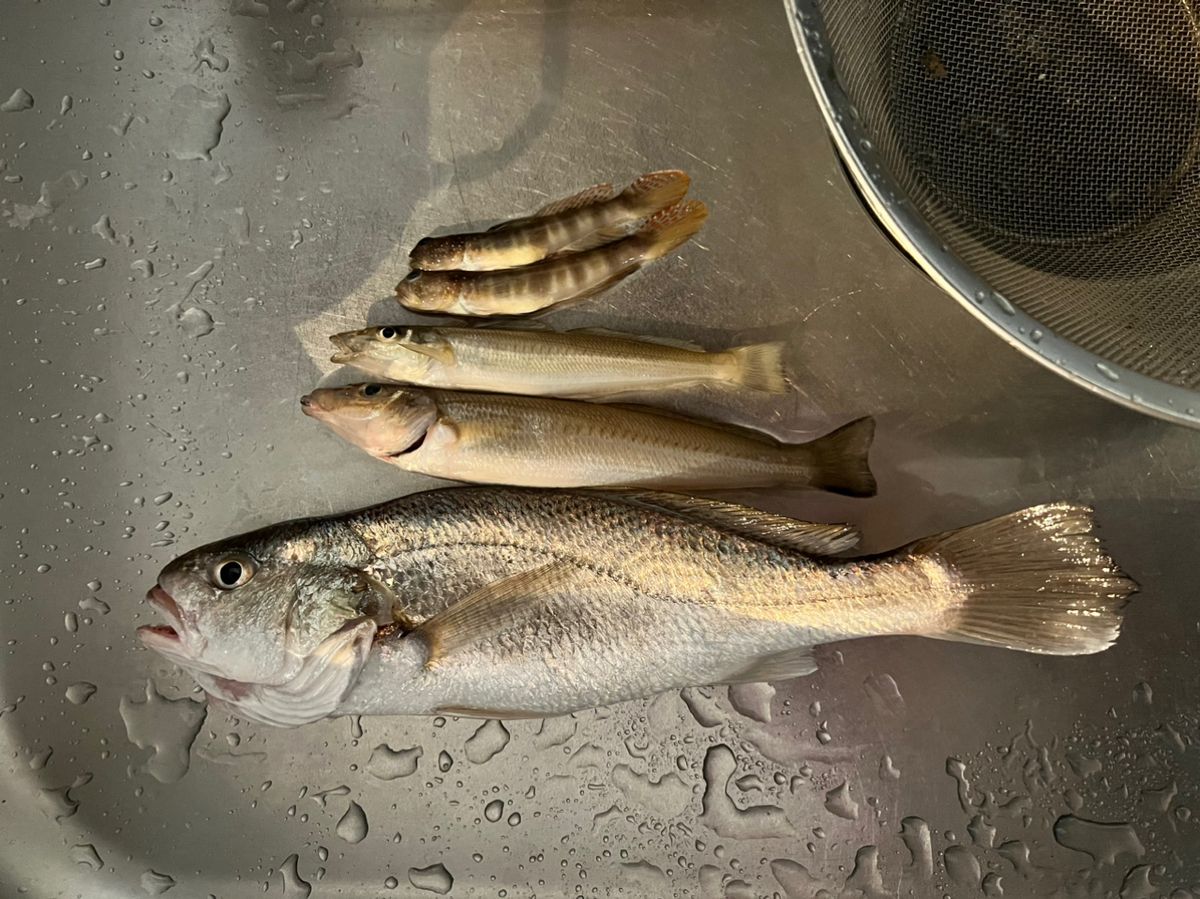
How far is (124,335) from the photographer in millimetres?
1458

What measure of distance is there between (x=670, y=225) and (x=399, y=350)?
513mm

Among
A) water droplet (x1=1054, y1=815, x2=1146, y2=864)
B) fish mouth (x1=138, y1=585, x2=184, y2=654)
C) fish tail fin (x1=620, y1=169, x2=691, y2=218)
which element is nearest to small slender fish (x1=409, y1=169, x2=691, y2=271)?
fish tail fin (x1=620, y1=169, x2=691, y2=218)

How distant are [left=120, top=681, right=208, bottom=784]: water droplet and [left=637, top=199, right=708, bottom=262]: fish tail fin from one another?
1172 mm

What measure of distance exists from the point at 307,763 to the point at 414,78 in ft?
4.32

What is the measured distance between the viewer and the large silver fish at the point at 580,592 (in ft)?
3.65

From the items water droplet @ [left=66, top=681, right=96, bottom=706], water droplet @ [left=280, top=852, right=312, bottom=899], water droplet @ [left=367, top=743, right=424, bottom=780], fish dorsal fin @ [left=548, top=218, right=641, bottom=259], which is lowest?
water droplet @ [left=280, top=852, right=312, bottom=899]

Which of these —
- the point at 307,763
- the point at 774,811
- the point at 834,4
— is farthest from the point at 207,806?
the point at 834,4

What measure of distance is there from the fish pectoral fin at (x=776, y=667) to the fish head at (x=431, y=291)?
2.52ft

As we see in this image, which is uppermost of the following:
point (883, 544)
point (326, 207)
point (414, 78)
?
point (414, 78)

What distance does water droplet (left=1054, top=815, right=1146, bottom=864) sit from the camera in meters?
1.40

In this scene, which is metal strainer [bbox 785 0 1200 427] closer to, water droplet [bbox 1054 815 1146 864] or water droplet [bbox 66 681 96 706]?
water droplet [bbox 1054 815 1146 864]

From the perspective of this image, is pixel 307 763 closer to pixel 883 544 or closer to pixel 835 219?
pixel 883 544

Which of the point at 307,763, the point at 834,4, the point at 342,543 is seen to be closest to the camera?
the point at 834,4

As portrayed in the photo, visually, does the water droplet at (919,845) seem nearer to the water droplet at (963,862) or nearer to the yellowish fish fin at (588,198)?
the water droplet at (963,862)
